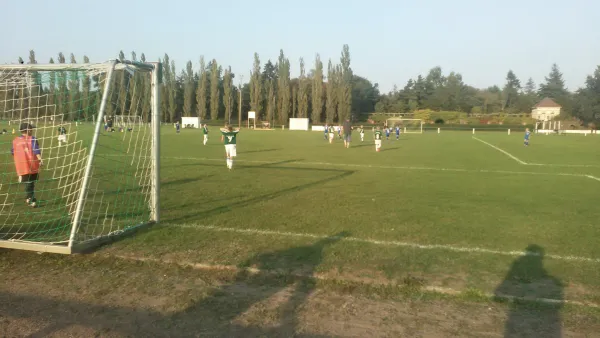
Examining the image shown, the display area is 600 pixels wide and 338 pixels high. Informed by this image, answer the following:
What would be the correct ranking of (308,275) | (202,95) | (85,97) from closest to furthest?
(308,275), (85,97), (202,95)

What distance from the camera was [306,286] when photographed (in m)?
4.91

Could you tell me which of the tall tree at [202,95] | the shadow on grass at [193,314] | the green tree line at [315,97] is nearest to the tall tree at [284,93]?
the green tree line at [315,97]

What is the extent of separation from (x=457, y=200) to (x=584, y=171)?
34.4ft

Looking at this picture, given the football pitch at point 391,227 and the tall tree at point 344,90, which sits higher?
the tall tree at point 344,90

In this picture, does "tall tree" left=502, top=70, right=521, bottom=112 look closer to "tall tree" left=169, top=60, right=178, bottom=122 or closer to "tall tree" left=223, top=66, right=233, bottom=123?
"tall tree" left=223, top=66, right=233, bottom=123

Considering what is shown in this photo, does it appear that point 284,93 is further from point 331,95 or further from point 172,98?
point 172,98

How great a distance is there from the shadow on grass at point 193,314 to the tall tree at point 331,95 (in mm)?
79966

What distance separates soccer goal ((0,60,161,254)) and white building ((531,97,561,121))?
10068 centimetres

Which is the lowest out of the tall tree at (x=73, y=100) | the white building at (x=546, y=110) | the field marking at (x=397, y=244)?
the field marking at (x=397, y=244)

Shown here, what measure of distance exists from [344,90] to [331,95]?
8.68ft

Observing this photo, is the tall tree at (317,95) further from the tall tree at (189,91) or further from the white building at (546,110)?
the white building at (546,110)

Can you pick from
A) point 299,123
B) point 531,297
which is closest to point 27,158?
point 531,297

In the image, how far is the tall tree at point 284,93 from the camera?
280 ft

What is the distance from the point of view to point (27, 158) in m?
8.73
